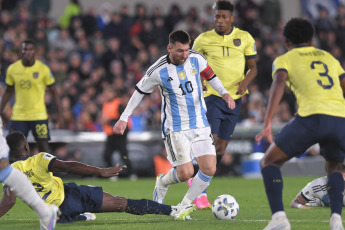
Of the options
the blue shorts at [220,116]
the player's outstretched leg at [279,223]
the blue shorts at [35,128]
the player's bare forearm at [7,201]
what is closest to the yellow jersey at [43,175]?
the player's bare forearm at [7,201]

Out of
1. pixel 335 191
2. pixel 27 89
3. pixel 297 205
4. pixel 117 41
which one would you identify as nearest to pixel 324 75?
pixel 335 191

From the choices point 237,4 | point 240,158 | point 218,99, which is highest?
point 237,4

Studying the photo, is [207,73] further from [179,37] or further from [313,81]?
[313,81]

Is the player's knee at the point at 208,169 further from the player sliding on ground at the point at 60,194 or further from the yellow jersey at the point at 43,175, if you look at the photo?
Answer: the yellow jersey at the point at 43,175

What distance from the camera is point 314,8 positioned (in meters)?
22.4

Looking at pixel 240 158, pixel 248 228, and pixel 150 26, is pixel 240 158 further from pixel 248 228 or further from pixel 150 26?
pixel 248 228

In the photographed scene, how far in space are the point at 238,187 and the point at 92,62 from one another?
27.1 ft

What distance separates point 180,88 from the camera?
860 centimetres

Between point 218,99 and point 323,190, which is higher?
point 218,99

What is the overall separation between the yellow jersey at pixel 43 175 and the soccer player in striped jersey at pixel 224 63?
9.95ft

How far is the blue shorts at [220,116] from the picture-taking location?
9.91 m

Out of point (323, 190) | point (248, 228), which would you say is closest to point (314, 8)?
point (323, 190)

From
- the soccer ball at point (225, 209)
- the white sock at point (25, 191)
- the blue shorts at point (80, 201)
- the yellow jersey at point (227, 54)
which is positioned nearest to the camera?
the white sock at point (25, 191)

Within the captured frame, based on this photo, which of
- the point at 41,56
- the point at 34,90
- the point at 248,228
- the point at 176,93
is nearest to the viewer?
the point at 248,228
